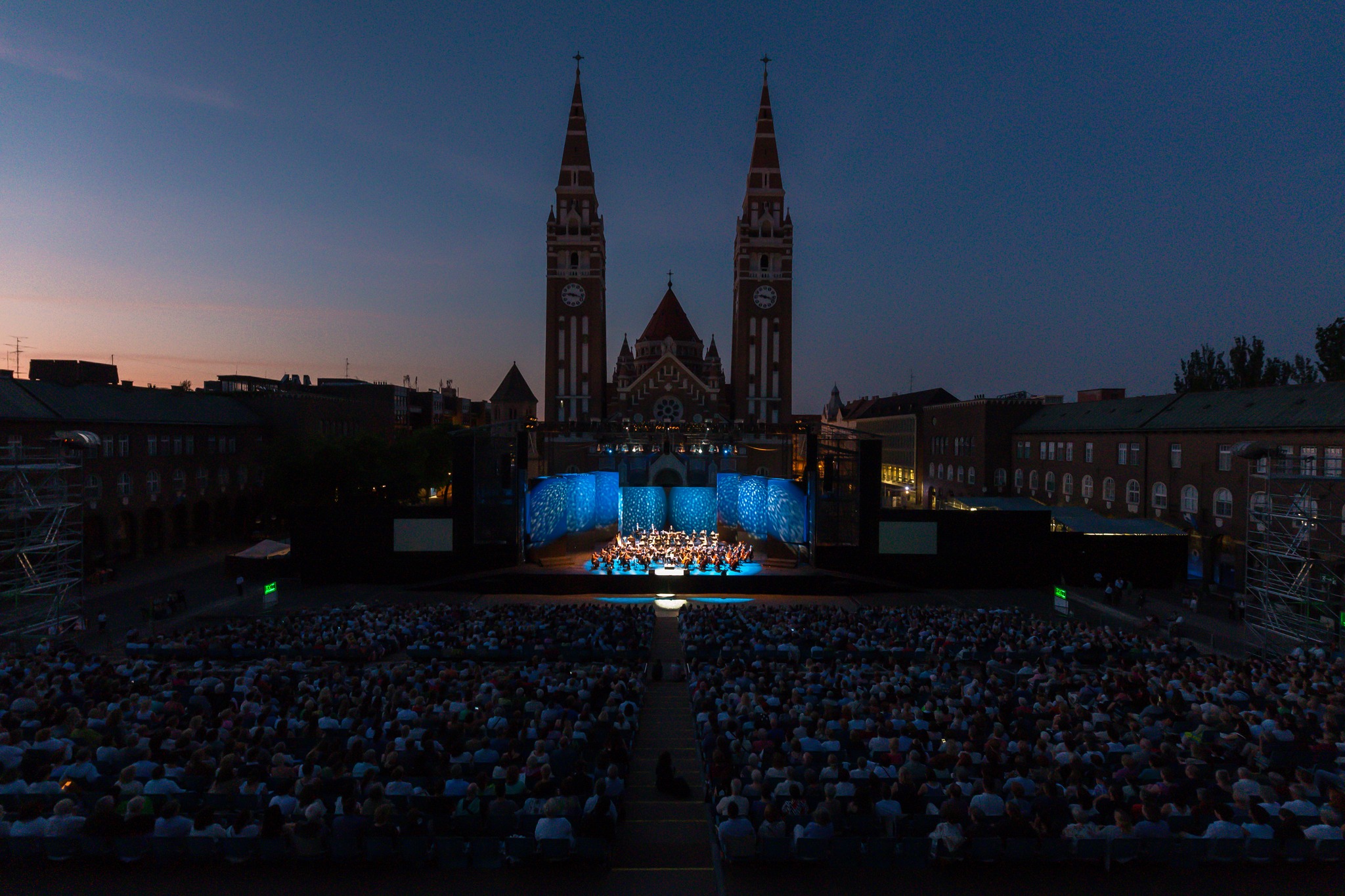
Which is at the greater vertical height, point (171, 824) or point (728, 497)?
point (728, 497)

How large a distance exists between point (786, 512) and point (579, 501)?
10895mm

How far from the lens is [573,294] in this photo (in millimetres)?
56281

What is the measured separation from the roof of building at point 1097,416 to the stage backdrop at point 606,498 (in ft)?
90.7

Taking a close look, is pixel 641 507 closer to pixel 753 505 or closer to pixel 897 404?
pixel 753 505

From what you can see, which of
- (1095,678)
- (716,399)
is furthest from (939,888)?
(716,399)

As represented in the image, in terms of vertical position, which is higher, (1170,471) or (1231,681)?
(1170,471)

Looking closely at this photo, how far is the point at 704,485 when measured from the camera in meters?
35.2

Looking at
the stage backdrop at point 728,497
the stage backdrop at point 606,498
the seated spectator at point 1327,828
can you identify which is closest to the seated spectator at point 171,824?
the seated spectator at point 1327,828

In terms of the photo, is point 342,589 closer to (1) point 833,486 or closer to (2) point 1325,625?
(1) point 833,486

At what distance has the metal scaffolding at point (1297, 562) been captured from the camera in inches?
715

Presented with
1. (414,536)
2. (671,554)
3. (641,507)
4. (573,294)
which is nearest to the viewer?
(414,536)

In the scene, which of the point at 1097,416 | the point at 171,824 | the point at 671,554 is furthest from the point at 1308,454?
the point at 171,824

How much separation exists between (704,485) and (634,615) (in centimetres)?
1715

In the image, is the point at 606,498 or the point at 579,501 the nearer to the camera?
the point at 579,501
